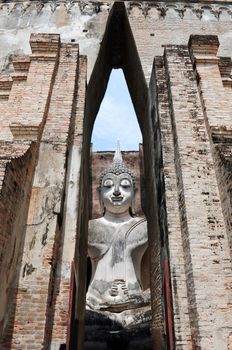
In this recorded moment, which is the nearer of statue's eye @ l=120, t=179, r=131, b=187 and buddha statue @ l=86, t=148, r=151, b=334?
buddha statue @ l=86, t=148, r=151, b=334

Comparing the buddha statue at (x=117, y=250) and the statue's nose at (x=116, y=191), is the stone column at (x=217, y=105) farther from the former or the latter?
the statue's nose at (x=116, y=191)

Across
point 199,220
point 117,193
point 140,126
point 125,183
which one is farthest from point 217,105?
point 125,183

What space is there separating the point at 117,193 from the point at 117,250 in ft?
7.69

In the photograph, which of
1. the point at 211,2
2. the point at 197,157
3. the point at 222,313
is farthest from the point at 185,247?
the point at 211,2

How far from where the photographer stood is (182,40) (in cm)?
864

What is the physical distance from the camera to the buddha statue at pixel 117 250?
36.6 ft

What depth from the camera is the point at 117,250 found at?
13.7 m

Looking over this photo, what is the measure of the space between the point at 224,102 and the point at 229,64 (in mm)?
1765

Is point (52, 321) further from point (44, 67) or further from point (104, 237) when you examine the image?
point (104, 237)

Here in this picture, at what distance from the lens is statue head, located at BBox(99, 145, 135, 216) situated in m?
14.5

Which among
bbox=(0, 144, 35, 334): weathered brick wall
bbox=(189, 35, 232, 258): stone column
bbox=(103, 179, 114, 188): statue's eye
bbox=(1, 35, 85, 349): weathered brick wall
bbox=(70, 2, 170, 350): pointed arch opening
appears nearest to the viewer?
bbox=(0, 144, 35, 334): weathered brick wall

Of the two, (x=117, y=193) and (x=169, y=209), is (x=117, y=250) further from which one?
(x=169, y=209)

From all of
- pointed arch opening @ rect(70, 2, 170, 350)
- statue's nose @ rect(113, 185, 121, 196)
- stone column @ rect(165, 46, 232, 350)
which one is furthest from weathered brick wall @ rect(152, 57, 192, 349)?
statue's nose @ rect(113, 185, 121, 196)

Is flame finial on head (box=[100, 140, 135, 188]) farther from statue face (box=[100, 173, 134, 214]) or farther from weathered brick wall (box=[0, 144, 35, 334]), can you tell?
weathered brick wall (box=[0, 144, 35, 334])
